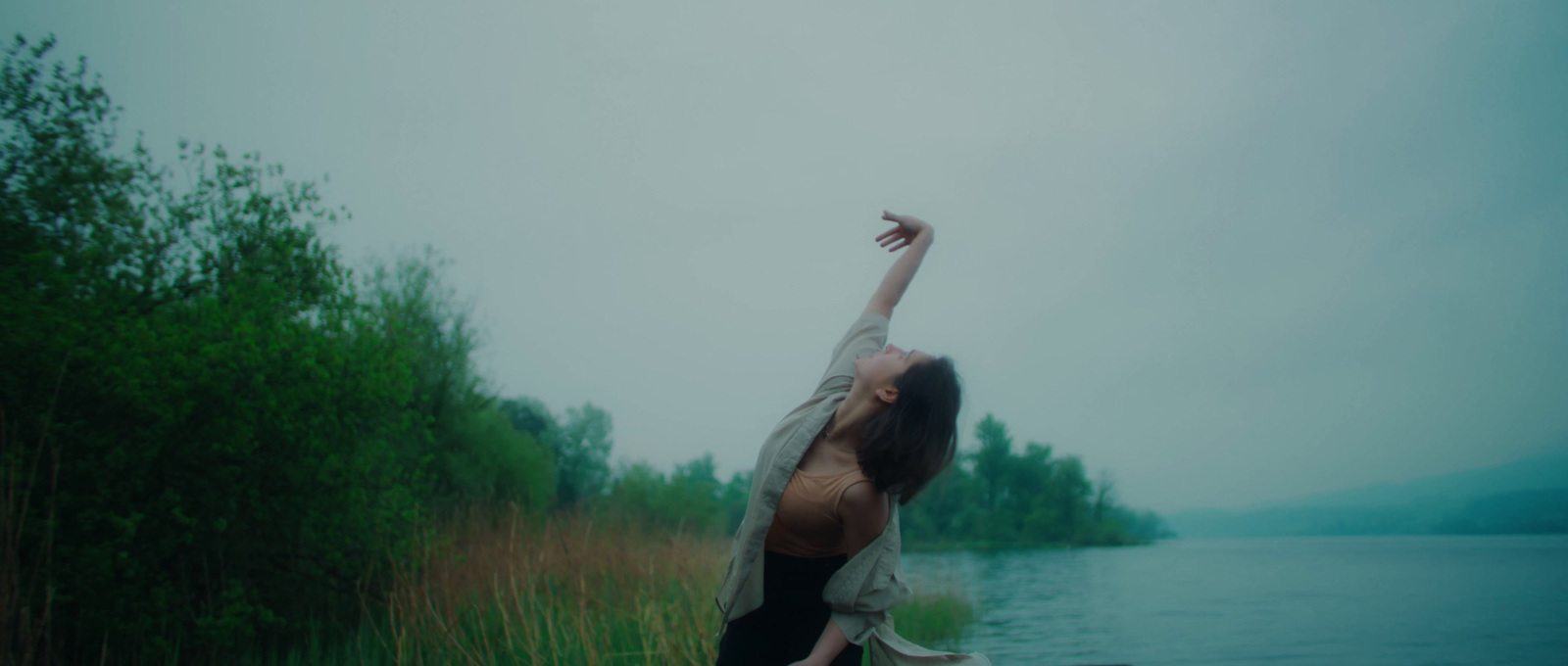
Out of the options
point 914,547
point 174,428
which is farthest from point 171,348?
→ point 914,547

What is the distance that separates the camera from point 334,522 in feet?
23.0

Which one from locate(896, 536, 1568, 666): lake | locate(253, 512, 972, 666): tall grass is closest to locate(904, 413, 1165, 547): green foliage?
locate(896, 536, 1568, 666): lake

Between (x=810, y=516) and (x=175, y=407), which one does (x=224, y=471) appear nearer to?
(x=175, y=407)

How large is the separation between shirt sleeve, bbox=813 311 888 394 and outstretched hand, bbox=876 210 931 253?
13.8 inches

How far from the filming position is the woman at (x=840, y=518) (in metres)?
1.73

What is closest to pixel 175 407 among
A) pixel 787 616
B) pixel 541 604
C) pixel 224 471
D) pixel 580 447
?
pixel 224 471

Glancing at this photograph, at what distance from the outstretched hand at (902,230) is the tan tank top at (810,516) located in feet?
3.04

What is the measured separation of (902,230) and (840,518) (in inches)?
41.7

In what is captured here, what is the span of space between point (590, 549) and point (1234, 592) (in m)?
18.2

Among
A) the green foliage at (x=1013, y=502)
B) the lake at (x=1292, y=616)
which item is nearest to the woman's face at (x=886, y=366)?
the lake at (x=1292, y=616)

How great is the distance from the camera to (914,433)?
1717mm

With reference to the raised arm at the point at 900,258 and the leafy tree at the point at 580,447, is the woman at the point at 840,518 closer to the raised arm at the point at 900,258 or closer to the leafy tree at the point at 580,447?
the raised arm at the point at 900,258

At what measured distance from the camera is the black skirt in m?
1.90

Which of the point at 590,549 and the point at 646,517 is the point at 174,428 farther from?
the point at 646,517
